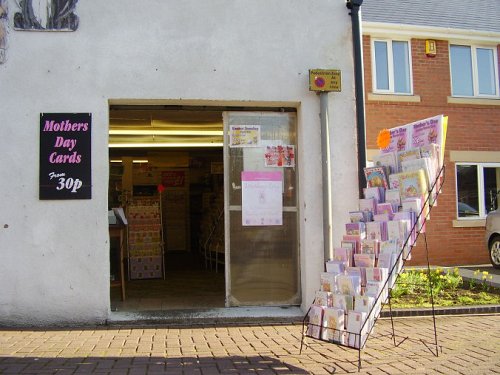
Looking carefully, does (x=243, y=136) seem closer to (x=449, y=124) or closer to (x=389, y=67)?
(x=389, y=67)

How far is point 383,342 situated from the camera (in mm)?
5785

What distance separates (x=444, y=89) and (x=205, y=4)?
25.3 feet

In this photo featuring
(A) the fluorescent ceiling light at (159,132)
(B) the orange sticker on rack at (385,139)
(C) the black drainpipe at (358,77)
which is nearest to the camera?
(B) the orange sticker on rack at (385,139)

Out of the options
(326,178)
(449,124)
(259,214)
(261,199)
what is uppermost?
(449,124)

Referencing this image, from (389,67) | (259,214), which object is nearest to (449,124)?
(389,67)

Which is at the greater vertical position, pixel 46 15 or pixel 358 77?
pixel 46 15

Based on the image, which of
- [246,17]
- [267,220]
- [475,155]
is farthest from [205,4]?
[475,155]

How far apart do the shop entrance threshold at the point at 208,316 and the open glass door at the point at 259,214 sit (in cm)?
28

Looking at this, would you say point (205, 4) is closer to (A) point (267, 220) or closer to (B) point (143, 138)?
(A) point (267, 220)

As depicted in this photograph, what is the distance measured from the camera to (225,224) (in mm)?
7051

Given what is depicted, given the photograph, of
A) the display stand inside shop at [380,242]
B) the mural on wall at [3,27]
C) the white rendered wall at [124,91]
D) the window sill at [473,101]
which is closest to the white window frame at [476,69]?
the window sill at [473,101]

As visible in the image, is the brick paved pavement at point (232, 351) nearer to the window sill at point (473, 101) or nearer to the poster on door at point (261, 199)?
the poster on door at point (261, 199)

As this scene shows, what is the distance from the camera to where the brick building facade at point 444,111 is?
11.9 m

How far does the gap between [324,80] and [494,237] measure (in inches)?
272
